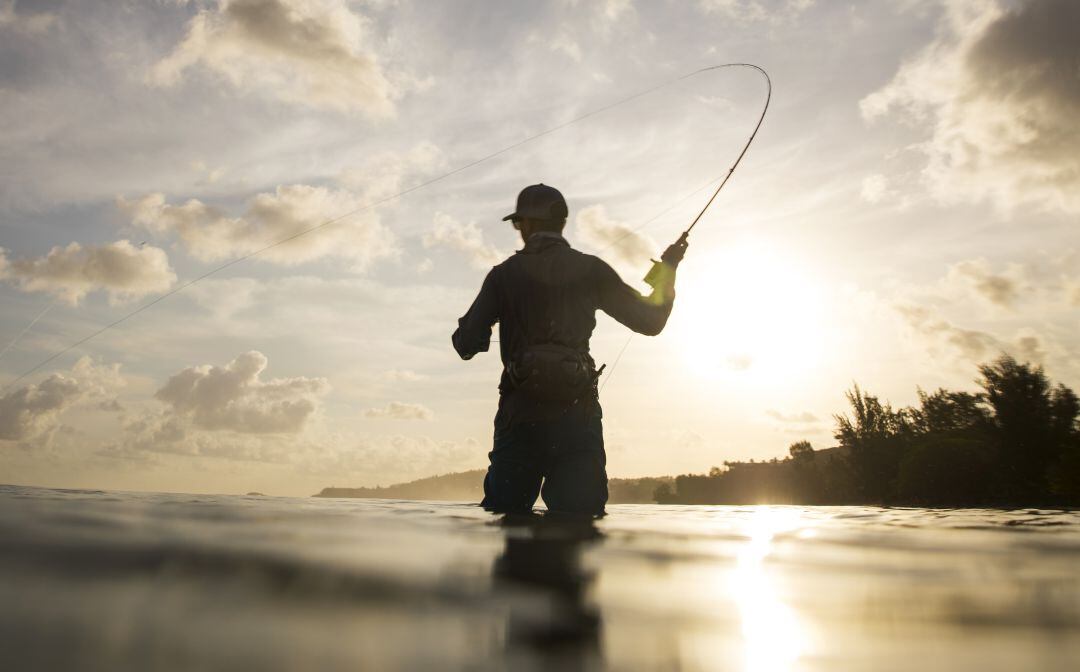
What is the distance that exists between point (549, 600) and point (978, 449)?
38.4m

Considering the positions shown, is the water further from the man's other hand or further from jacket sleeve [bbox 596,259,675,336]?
the man's other hand

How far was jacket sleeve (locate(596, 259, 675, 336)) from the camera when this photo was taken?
18.4ft

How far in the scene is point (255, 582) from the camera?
6.19 feet

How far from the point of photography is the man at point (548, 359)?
520 cm

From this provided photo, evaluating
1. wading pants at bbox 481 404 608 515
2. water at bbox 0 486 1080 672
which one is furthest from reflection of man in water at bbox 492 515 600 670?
wading pants at bbox 481 404 608 515

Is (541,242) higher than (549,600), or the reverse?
(541,242)

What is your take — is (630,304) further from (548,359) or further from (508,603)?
(508,603)

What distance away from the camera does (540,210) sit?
5.77 meters

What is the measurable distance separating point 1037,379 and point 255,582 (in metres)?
40.3

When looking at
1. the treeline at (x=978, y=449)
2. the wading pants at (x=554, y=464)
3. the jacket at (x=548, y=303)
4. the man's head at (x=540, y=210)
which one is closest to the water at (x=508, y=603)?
the wading pants at (x=554, y=464)

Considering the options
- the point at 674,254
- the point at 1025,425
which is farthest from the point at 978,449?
the point at 674,254

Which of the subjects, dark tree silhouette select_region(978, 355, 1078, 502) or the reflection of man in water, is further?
dark tree silhouette select_region(978, 355, 1078, 502)

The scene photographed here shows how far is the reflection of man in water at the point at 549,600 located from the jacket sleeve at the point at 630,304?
244cm

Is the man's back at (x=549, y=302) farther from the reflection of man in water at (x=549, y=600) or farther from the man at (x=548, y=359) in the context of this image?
the reflection of man in water at (x=549, y=600)
